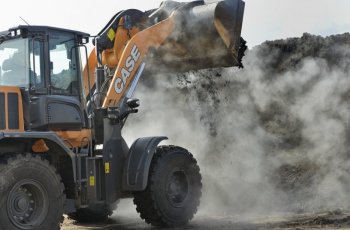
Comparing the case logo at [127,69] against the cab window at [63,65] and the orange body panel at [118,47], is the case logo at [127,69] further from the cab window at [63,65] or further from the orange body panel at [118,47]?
the cab window at [63,65]

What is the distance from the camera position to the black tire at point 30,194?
752 centimetres

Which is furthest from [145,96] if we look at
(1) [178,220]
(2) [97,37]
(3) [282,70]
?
(3) [282,70]

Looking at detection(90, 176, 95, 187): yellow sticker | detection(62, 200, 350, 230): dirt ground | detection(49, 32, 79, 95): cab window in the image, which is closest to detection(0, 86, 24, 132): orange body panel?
detection(49, 32, 79, 95): cab window

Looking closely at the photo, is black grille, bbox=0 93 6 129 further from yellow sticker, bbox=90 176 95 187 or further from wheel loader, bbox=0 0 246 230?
yellow sticker, bbox=90 176 95 187

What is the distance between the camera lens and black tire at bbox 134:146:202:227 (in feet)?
31.6

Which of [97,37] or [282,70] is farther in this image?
[282,70]

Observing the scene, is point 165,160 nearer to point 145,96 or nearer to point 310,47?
point 145,96

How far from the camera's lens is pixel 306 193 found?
535 inches

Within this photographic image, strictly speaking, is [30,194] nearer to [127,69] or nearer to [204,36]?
[127,69]

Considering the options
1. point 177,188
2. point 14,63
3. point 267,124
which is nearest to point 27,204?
point 14,63

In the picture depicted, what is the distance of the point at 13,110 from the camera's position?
8164 millimetres

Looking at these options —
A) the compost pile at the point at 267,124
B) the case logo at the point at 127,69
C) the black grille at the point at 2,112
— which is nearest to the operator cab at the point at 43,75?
the black grille at the point at 2,112

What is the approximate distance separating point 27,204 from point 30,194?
137mm

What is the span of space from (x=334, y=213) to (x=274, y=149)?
765 cm
